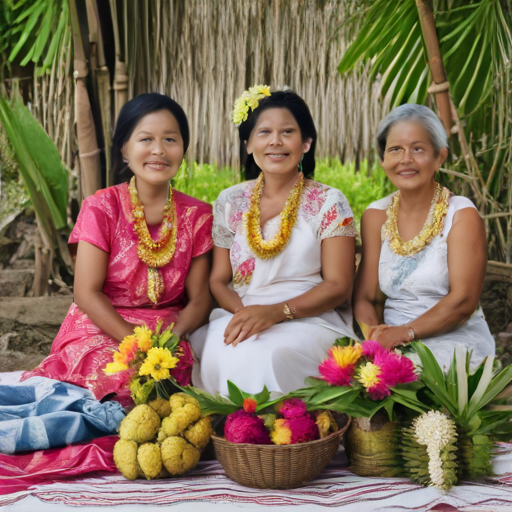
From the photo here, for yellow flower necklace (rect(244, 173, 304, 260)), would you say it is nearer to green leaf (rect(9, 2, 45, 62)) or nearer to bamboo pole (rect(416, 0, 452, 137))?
bamboo pole (rect(416, 0, 452, 137))

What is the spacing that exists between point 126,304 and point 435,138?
5.40 ft

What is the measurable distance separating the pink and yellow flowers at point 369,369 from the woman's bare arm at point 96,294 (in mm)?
1002

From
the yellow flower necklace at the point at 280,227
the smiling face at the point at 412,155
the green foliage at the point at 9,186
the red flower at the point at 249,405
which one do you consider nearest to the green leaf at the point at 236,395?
the red flower at the point at 249,405

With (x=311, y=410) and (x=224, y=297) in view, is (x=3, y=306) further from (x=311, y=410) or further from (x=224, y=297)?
(x=311, y=410)

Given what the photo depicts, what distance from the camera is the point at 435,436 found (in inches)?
90.6

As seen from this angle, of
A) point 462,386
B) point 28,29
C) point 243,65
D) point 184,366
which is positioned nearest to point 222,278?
point 184,366

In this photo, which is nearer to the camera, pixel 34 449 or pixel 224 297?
pixel 34 449

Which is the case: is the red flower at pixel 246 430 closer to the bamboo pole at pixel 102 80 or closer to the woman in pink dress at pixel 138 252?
the woman in pink dress at pixel 138 252

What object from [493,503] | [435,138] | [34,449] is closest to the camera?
[493,503]

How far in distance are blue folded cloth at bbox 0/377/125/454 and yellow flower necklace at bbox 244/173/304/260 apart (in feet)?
3.11

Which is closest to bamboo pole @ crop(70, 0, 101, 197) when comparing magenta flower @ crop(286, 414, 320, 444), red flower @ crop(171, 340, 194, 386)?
red flower @ crop(171, 340, 194, 386)

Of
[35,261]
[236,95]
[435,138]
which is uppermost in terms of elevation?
[236,95]

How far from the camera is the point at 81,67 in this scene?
4309 mm

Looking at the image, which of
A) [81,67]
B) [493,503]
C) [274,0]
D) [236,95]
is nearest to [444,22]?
[274,0]
